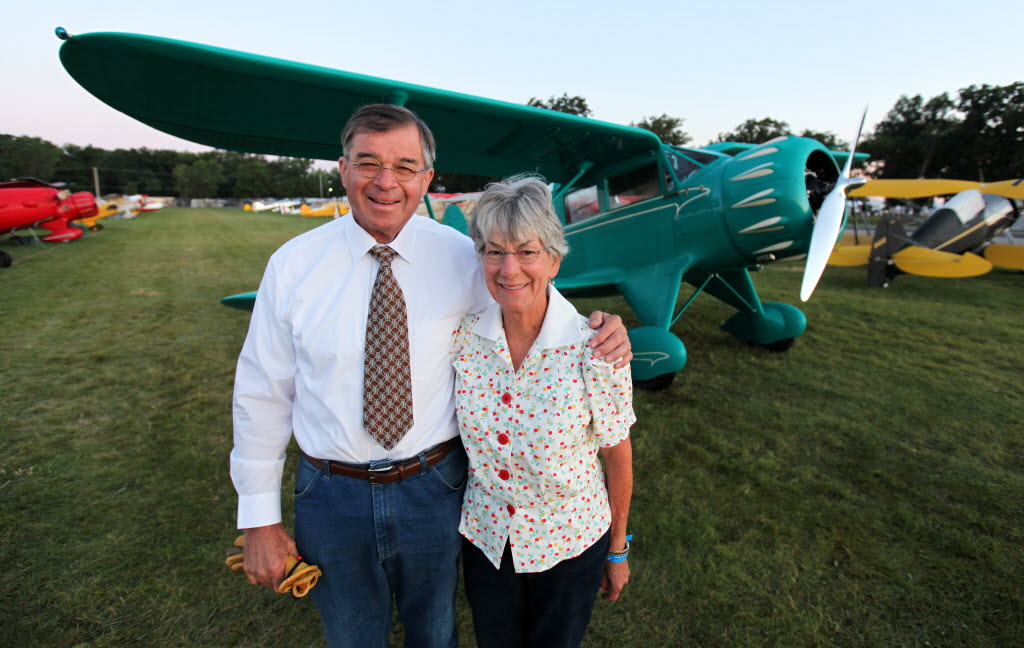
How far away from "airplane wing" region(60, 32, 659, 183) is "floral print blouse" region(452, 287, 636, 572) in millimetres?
2469

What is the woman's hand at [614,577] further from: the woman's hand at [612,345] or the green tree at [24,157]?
the green tree at [24,157]

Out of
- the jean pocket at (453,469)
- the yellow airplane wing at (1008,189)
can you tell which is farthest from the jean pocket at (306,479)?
the yellow airplane wing at (1008,189)

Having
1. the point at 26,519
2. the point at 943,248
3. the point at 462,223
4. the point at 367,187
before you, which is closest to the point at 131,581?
the point at 26,519

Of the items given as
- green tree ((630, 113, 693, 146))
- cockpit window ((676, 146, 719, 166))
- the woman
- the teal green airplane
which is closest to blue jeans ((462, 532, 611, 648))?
the woman

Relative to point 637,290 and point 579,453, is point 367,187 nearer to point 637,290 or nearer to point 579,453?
point 579,453

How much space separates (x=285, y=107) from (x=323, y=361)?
2.84 m

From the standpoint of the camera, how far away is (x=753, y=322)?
542cm

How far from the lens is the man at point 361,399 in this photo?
128 centimetres

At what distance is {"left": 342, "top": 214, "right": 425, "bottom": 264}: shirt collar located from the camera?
135 centimetres

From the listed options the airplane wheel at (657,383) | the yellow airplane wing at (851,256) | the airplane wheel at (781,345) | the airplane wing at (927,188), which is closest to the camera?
the airplane wheel at (657,383)

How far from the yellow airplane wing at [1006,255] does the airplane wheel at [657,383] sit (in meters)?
9.89

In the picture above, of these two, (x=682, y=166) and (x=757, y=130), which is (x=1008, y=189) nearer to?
(x=682, y=166)

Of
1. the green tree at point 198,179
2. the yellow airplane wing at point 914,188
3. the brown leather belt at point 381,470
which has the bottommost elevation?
the brown leather belt at point 381,470

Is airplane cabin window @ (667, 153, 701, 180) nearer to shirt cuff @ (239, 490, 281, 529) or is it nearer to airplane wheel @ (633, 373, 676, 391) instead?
airplane wheel @ (633, 373, 676, 391)
